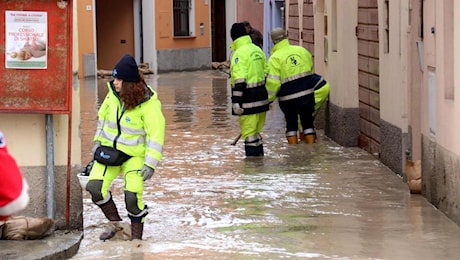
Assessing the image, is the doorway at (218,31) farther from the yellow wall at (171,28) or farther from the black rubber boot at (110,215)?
the black rubber boot at (110,215)

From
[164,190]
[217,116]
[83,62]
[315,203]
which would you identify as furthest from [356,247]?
[83,62]

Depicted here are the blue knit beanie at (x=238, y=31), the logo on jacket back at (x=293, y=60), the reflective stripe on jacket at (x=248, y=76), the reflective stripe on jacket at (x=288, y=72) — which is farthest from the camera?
the logo on jacket back at (x=293, y=60)

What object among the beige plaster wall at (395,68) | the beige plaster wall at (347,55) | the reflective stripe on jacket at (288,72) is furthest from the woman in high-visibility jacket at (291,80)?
the beige plaster wall at (395,68)

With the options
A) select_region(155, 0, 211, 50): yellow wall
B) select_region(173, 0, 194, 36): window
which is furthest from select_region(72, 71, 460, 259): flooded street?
select_region(173, 0, 194, 36): window

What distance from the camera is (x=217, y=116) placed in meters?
21.4

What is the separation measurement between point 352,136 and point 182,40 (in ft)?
78.4

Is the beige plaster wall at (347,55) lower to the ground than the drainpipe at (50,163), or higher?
higher

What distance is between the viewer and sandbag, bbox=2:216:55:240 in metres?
9.29

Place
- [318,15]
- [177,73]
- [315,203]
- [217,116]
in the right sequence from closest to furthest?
[315,203], [318,15], [217,116], [177,73]

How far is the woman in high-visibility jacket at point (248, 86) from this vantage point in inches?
581

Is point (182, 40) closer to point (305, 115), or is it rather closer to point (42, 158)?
point (305, 115)

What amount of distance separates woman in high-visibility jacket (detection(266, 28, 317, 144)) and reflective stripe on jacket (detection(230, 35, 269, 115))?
35.4 inches

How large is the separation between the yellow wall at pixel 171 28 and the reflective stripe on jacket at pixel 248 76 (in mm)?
23834

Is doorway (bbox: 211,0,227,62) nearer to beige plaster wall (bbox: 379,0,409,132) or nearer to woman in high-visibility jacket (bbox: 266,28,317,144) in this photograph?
woman in high-visibility jacket (bbox: 266,28,317,144)
